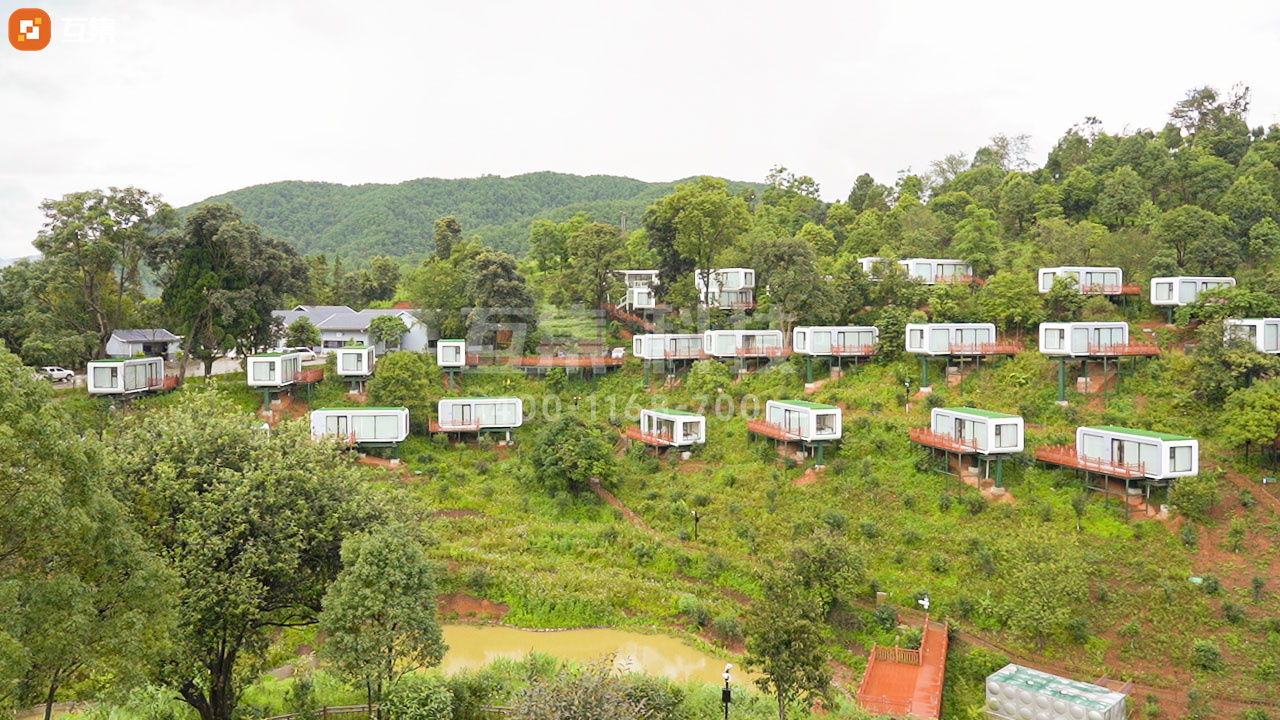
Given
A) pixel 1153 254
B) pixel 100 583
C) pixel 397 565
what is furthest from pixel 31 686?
pixel 1153 254

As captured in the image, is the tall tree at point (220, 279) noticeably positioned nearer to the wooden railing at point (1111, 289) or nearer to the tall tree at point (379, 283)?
the tall tree at point (379, 283)

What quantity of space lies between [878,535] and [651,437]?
10.2 meters

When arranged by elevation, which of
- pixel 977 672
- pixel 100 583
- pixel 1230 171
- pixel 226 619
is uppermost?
pixel 1230 171

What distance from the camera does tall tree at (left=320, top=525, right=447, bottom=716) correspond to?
12.8m

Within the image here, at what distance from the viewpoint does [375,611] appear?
12820 millimetres

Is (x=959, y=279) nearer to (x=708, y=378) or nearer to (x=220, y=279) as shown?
(x=708, y=378)

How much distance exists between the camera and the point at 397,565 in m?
13.2

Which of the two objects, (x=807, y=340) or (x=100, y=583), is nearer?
(x=100, y=583)

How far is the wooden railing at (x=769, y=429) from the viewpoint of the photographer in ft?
90.7

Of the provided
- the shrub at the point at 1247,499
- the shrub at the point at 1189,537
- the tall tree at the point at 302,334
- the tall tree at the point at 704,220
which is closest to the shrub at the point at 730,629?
the shrub at the point at 1189,537

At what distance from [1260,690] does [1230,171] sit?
1293 inches

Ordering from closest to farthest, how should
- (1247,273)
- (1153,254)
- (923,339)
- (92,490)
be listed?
(92,490), (923,339), (1247,273), (1153,254)

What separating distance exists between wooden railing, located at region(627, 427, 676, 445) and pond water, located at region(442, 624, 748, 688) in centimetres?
988

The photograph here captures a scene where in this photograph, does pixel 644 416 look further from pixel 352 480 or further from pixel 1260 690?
pixel 1260 690
